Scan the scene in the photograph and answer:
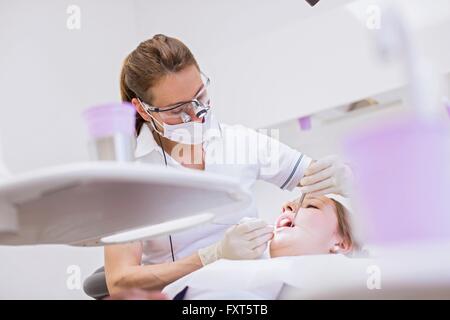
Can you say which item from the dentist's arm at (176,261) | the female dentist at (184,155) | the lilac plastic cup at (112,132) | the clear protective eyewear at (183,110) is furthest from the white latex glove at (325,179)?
the lilac plastic cup at (112,132)

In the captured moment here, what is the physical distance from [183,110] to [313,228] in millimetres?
321

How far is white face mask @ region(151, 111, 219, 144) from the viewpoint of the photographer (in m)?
1.16

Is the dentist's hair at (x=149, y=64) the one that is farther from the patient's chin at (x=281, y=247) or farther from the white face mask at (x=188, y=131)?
the patient's chin at (x=281, y=247)

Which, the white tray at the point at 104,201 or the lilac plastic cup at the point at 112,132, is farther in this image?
the lilac plastic cup at the point at 112,132

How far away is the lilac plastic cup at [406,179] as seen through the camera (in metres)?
0.76

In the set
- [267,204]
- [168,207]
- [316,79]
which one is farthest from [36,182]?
[316,79]

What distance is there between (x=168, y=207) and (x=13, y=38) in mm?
610

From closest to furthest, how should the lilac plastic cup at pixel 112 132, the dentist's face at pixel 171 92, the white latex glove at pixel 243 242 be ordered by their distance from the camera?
1. the lilac plastic cup at pixel 112 132
2. the white latex glove at pixel 243 242
3. the dentist's face at pixel 171 92

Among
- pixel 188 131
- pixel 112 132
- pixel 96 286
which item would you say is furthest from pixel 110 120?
pixel 96 286

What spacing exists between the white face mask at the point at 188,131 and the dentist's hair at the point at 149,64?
51 millimetres

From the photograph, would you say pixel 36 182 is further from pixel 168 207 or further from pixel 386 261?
pixel 386 261

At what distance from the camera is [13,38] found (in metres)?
1.30

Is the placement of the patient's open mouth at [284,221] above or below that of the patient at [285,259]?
above

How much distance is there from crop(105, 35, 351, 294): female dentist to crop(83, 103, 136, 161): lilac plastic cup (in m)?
0.16
